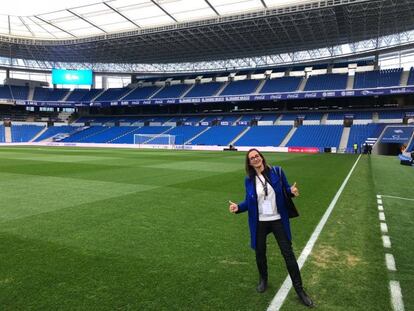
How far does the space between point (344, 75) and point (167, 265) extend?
63.2 meters

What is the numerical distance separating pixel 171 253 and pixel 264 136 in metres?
51.6

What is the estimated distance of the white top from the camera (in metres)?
4.70

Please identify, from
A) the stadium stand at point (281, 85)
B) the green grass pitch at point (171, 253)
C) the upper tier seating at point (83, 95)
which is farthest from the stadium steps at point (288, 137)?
the upper tier seating at point (83, 95)

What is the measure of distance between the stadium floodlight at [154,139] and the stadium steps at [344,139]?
1090 inches

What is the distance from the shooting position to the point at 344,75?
6188cm

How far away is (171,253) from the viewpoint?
20.8ft

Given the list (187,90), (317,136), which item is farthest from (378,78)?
(187,90)

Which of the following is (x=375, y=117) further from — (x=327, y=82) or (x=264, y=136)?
(x=264, y=136)

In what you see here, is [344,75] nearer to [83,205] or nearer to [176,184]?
[176,184]

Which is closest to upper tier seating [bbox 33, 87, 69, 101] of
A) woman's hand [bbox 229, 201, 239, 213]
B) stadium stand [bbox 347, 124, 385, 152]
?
stadium stand [bbox 347, 124, 385, 152]

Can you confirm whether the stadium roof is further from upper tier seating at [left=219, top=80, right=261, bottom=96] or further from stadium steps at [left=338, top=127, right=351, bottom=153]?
stadium steps at [left=338, top=127, right=351, bottom=153]

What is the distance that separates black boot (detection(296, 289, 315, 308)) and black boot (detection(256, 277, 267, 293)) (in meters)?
0.50

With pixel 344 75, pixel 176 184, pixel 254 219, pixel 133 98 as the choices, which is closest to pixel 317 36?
pixel 344 75

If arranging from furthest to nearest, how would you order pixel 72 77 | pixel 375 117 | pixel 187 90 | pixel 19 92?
pixel 19 92 → pixel 187 90 → pixel 72 77 → pixel 375 117
